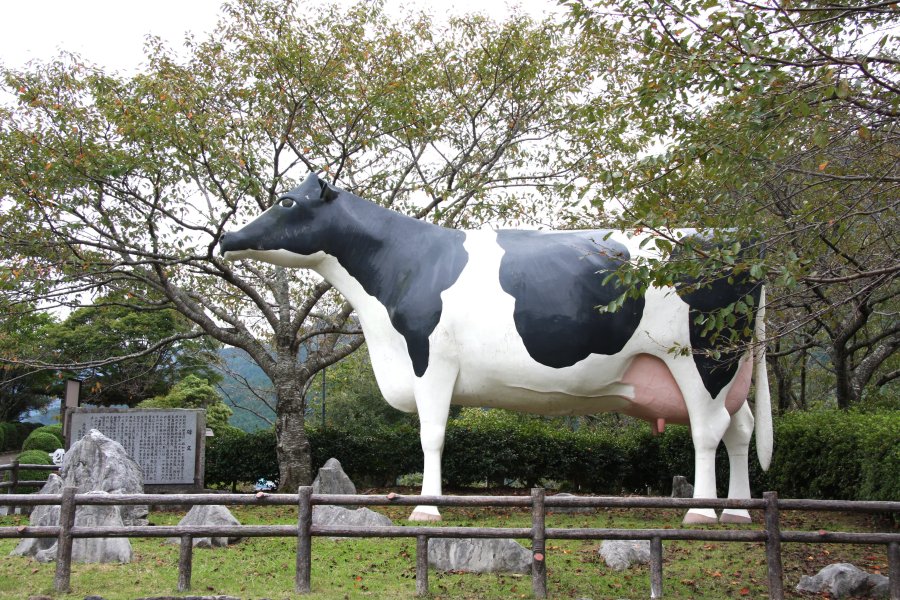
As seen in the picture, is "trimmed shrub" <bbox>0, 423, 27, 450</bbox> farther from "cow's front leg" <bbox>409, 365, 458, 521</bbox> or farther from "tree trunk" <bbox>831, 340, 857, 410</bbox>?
"tree trunk" <bbox>831, 340, 857, 410</bbox>

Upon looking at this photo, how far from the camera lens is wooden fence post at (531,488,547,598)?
6.10m

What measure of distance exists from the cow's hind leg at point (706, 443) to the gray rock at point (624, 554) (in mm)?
1242

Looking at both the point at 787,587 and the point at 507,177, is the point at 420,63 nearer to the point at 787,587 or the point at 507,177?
the point at 507,177

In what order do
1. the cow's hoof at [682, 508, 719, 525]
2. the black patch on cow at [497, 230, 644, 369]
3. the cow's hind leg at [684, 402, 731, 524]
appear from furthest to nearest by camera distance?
the black patch on cow at [497, 230, 644, 369], the cow's hind leg at [684, 402, 731, 524], the cow's hoof at [682, 508, 719, 525]

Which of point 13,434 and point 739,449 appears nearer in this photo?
point 739,449

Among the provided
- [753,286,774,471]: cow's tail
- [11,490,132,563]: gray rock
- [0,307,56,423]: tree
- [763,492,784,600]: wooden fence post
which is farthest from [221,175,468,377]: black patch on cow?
[0,307,56,423]: tree

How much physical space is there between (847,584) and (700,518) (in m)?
2.01

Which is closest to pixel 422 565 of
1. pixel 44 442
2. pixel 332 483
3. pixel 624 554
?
pixel 624 554

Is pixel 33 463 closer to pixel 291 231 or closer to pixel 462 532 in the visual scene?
pixel 291 231

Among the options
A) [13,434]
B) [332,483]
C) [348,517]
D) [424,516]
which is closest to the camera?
[348,517]

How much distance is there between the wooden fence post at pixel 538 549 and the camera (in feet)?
20.0

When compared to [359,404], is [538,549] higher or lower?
lower

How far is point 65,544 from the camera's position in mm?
6266

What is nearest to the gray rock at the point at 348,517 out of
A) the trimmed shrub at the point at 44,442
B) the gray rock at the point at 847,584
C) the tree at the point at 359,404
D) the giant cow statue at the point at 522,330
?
the giant cow statue at the point at 522,330
